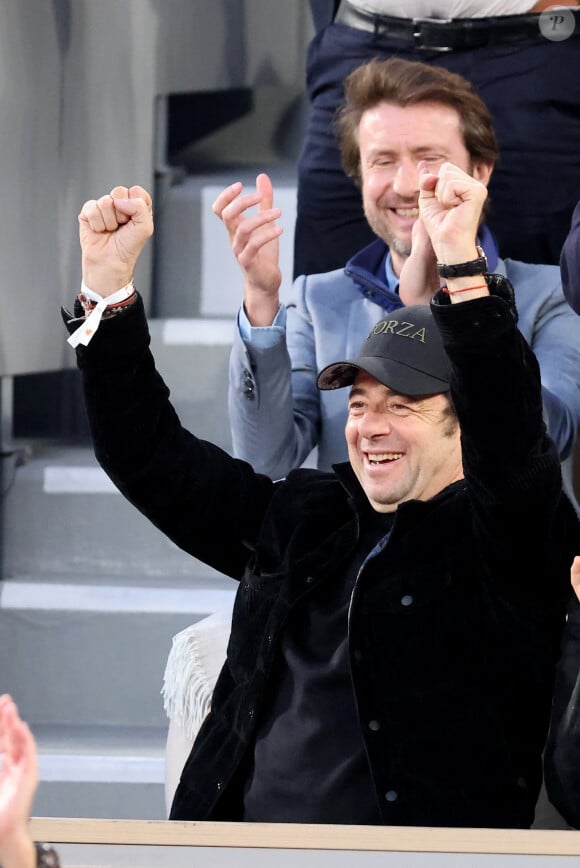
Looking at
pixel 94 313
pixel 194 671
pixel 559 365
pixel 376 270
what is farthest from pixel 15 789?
pixel 376 270

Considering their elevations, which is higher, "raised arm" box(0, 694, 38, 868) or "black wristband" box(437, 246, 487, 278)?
"black wristband" box(437, 246, 487, 278)

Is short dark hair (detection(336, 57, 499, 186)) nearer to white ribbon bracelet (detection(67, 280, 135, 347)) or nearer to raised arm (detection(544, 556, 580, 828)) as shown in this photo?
white ribbon bracelet (detection(67, 280, 135, 347))

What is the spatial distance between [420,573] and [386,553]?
4 cm

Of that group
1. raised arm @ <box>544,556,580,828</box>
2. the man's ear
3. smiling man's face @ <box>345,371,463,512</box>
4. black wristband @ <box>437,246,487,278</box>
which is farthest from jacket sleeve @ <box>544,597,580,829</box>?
the man's ear

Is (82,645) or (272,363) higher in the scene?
(272,363)

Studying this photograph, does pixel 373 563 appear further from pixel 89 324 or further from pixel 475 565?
pixel 89 324

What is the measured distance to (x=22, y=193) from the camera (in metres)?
2.55

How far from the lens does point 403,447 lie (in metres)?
1.52

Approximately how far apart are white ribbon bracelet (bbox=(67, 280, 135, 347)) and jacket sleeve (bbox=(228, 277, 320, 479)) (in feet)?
1.02

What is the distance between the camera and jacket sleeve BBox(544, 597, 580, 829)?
1292 mm

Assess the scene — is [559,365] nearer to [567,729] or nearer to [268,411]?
[268,411]

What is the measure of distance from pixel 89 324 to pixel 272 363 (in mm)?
380

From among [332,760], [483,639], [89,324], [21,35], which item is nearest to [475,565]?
[483,639]

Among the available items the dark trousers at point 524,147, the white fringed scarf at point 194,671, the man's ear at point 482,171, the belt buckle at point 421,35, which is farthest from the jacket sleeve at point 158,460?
the belt buckle at point 421,35
